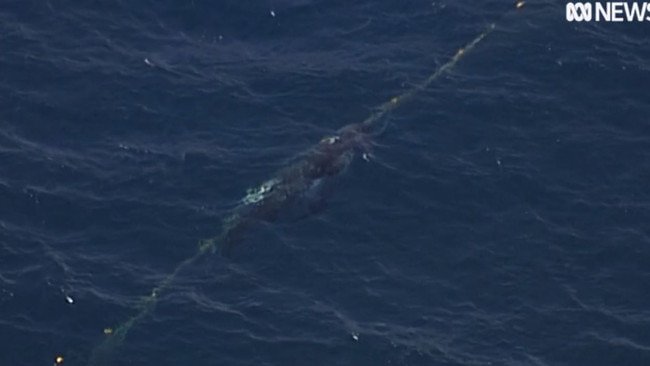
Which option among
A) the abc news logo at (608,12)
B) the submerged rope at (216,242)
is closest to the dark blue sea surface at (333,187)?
the submerged rope at (216,242)

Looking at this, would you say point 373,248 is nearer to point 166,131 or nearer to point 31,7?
point 166,131

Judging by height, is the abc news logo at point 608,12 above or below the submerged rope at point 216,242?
above

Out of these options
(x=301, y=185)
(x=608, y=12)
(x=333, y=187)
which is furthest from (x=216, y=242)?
(x=608, y=12)

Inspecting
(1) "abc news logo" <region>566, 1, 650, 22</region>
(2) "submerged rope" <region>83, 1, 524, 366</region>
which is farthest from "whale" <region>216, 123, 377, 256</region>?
(1) "abc news logo" <region>566, 1, 650, 22</region>

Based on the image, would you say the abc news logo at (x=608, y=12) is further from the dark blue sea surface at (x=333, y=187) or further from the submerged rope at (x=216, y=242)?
the submerged rope at (x=216, y=242)

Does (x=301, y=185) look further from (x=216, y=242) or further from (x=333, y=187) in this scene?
(x=216, y=242)

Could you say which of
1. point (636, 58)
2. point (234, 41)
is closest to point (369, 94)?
point (234, 41)
